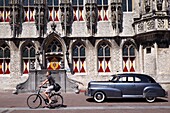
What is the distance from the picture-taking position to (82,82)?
20.3 m

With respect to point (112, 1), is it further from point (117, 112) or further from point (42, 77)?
point (117, 112)

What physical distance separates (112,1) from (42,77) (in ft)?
32.6

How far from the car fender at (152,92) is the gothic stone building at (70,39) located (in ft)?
26.1

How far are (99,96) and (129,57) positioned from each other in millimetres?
9621

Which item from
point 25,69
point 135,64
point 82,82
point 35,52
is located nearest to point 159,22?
point 135,64

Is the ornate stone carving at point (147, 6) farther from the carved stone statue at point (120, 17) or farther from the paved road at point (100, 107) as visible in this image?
the paved road at point (100, 107)

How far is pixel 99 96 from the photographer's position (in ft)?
40.1

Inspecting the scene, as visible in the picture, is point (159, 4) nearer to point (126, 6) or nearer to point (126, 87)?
point (126, 6)

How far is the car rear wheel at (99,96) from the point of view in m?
12.2

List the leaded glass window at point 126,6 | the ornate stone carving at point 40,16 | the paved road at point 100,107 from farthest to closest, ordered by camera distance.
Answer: the leaded glass window at point 126,6 → the ornate stone carving at point 40,16 → the paved road at point 100,107

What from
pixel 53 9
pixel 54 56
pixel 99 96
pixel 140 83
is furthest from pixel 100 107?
pixel 53 9

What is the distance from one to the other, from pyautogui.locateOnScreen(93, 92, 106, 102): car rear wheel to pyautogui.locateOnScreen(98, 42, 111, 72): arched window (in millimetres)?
8666

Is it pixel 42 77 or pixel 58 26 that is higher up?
pixel 58 26

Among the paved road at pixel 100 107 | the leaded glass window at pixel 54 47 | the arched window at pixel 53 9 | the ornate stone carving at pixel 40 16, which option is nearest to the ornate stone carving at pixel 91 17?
the arched window at pixel 53 9
